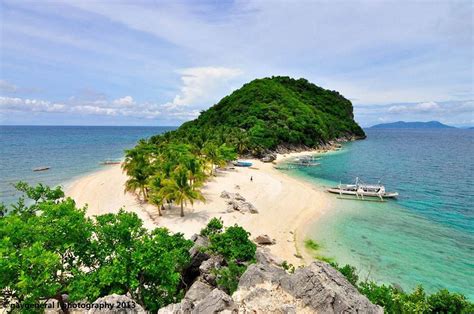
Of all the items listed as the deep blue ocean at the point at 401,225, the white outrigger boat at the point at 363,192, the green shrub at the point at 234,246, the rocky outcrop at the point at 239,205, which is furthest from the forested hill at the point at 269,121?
the green shrub at the point at 234,246

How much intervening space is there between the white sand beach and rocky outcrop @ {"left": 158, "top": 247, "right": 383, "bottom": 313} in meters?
12.0

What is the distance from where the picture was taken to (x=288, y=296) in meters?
11.9

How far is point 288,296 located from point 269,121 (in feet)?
295

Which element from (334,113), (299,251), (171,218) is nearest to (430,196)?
(299,251)

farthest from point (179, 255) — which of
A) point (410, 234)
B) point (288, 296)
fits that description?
point (410, 234)

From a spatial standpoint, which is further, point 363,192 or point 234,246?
point 363,192

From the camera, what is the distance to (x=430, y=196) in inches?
1812

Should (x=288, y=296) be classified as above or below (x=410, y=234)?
above

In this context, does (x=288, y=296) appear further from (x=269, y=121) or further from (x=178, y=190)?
(x=269, y=121)

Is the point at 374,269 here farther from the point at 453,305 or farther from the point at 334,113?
the point at 334,113

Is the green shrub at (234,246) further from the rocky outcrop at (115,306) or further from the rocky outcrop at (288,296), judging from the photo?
the rocky outcrop at (115,306)

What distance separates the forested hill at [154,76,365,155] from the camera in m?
80.1

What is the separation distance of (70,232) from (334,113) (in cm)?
15261

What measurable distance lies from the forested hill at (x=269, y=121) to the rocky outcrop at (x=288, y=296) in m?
52.8
